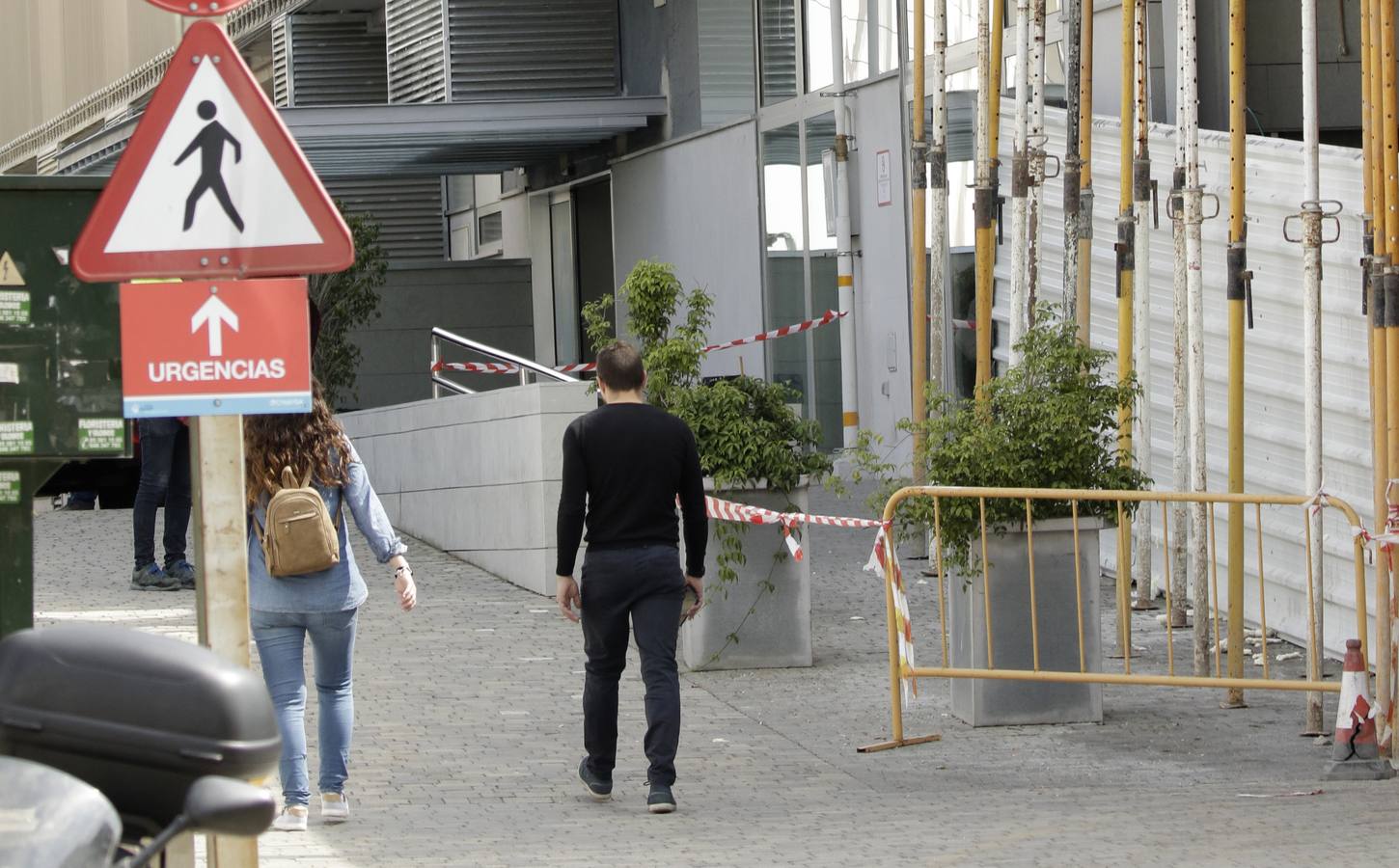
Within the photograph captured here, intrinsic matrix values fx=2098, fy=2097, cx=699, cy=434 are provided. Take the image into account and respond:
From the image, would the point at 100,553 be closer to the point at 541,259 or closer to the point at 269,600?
the point at 269,600

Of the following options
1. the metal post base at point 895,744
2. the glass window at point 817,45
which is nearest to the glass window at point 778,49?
the glass window at point 817,45

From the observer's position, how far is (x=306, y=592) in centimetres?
691

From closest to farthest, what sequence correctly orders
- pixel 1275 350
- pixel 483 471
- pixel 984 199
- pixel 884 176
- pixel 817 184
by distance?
pixel 1275 350, pixel 984 199, pixel 483 471, pixel 884 176, pixel 817 184

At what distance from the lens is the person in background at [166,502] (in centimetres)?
1254

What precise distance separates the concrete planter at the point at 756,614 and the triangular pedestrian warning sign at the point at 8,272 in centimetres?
486

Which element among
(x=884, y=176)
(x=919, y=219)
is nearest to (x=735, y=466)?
(x=919, y=219)

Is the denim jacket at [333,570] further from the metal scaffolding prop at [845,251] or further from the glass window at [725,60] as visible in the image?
the glass window at [725,60]

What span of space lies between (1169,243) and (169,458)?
6.04m

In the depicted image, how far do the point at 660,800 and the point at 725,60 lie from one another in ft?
46.3

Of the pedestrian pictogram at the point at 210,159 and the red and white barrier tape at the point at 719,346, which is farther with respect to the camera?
the red and white barrier tape at the point at 719,346

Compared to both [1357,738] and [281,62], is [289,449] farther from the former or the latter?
[281,62]

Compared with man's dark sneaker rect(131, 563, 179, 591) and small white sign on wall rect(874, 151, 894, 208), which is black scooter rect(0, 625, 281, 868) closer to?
man's dark sneaker rect(131, 563, 179, 591)

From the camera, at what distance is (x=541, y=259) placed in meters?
25.8

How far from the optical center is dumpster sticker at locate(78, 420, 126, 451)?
617 centimetres
